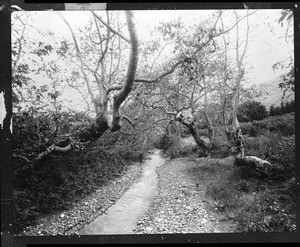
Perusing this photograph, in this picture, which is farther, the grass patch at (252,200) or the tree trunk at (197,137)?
the tree trunk at (197,137)

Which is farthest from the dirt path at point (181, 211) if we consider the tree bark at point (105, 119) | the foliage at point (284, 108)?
the foliage at point (284, 108)

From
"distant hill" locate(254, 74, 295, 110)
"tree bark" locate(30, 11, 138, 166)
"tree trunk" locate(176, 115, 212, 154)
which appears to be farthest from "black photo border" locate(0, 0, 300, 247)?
"tree trunk" locate(176, 115, 212, 154)

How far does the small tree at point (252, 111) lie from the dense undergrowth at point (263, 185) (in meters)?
0.11

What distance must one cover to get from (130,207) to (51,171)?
180cm

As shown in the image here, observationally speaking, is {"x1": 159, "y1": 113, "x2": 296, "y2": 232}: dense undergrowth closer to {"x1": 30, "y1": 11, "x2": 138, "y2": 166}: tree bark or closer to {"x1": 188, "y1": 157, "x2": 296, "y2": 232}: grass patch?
{"x1": 188, "y1": 157, "x2": 296, "y2": 232}: grass patch

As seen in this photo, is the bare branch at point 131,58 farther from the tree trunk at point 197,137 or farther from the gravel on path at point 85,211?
the gravel on path at point 85,211

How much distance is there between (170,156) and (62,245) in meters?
2.80

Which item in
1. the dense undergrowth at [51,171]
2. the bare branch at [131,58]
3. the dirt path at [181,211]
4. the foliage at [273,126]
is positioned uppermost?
the bare branch at [131,58]

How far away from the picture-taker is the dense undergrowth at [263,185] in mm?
3234

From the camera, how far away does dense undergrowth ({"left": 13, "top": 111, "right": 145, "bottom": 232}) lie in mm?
3352

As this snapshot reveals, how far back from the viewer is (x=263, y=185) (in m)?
3.41

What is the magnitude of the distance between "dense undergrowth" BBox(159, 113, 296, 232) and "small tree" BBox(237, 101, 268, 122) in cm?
11

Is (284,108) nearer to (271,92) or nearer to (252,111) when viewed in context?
(271,92)

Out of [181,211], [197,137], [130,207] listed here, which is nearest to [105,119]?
[130,207]
